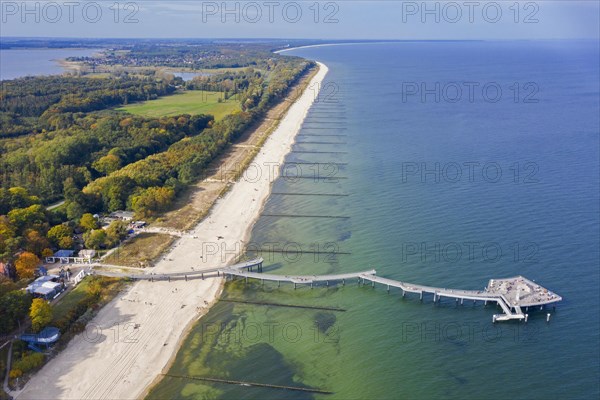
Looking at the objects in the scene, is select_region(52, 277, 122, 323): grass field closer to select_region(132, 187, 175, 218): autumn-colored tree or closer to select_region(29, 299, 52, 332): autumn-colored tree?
select_region(29, 299, 52, 332): autumn-colored tree

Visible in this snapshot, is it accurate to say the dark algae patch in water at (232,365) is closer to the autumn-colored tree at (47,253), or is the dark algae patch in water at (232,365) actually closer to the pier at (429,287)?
the pier at (429,287)

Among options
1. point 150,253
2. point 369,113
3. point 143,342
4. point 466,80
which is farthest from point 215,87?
point 143,342

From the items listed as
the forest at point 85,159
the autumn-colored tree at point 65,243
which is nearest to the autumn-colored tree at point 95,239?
the forest at point 85,159

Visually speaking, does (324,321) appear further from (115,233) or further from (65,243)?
(65,243)

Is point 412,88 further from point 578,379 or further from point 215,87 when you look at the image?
point 578,379

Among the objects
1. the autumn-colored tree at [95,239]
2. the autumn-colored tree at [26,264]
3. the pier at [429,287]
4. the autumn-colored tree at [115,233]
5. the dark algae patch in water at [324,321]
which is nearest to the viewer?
the dark algae patch in water at [324,321]

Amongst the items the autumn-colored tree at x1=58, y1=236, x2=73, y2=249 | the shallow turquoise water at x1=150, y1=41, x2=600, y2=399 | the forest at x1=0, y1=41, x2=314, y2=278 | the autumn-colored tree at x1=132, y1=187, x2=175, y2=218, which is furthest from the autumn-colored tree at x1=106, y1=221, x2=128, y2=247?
the shallow turquoise water at x1=150, y1=41, x2=600, y2=399
